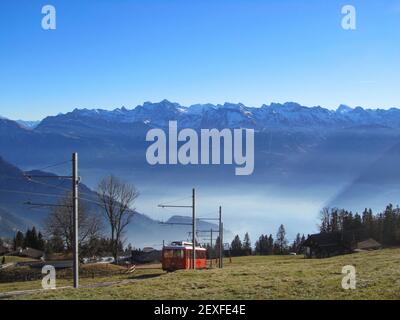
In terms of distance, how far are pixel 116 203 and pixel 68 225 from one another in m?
12.8

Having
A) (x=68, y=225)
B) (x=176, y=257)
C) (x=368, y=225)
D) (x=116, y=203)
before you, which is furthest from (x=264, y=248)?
(x=176, y=257)

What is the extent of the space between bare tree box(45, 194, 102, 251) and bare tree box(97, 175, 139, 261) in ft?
9.69

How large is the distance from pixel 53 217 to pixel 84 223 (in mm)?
5564

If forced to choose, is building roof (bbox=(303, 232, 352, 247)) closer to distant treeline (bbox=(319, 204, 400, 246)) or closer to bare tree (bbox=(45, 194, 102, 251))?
distant treeline (bbox=(319, 204, 400, 246))

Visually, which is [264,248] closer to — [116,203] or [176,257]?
[116,203]

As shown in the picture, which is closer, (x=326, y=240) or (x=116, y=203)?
(x=116, y=203)

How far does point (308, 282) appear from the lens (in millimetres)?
30703

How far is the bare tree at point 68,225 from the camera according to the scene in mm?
89375

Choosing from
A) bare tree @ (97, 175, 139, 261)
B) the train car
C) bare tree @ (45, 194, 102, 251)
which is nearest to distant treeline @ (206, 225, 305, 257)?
bare tree @ (97, 175, 139, 261)

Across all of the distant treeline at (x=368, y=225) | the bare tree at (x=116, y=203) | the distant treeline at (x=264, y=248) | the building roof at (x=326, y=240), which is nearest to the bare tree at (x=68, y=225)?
the bare tree at (x=116, y=203)

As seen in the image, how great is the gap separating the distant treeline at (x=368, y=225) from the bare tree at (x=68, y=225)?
232 feet

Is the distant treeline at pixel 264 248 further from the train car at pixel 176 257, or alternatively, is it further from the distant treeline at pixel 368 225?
the train car at pixel 176 257

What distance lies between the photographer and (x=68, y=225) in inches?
3509
